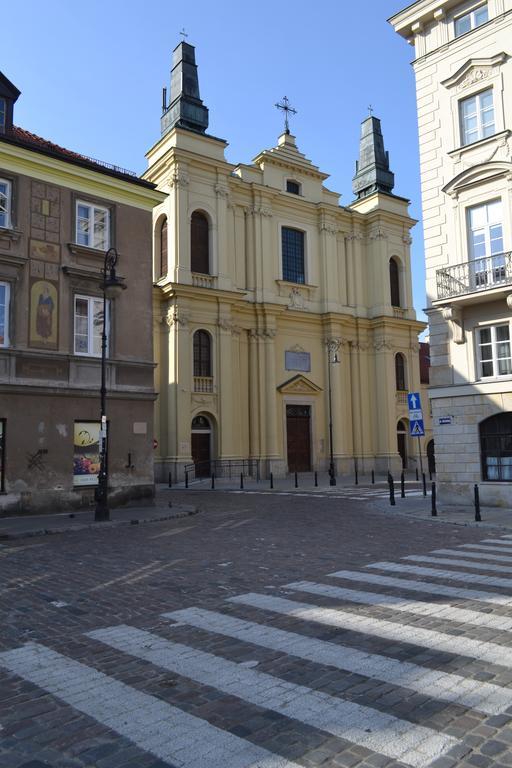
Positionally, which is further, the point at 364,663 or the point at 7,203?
the point at 7,203

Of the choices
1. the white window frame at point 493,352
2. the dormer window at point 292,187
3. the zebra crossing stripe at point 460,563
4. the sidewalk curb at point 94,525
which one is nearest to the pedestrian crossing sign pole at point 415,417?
the white window frame at point 493,352

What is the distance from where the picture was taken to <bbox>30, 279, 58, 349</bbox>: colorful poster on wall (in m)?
18.4

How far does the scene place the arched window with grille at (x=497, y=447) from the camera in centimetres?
1850

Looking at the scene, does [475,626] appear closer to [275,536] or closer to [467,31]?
[275,536]

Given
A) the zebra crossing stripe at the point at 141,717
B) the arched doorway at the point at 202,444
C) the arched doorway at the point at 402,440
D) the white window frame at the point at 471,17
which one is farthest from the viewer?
the arched doorway at the point at 402,440

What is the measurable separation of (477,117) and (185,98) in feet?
77.1

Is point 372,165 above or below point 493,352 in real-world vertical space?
above

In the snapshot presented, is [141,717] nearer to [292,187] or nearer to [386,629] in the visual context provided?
[386,629]

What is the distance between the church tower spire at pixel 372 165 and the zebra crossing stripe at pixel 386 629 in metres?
44.7

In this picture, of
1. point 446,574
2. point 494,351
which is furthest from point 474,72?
point 446,574

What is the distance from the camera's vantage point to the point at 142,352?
2083 cm

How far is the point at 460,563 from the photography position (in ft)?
31.9

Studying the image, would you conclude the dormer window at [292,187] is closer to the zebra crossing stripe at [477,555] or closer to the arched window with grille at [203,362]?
→ the arched window with grille at [203,362]

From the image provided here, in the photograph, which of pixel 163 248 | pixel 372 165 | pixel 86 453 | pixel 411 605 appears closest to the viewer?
pixel 411 605
